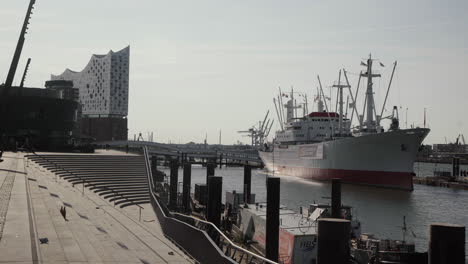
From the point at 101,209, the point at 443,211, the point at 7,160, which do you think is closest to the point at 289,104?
the point at 443,211

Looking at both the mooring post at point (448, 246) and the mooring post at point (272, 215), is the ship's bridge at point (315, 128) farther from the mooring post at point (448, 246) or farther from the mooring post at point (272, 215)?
the mooring post at point (448, 246)

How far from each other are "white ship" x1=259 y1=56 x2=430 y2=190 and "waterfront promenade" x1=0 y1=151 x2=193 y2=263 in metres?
48.1

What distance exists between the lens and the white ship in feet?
211

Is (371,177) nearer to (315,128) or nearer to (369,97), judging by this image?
(369,97)

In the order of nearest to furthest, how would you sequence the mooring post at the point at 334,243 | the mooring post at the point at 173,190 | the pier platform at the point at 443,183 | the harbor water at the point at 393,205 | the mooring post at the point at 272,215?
1. the mooring post at the point at 334,243
2. the mooring post at the point at 272,215
3. the mooring post at the point at 173,190
4. the harbor water at the point at 393,205
5. the pier platform at the point at 443,183

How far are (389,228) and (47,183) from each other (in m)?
28.2

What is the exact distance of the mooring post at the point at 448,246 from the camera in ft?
28.4

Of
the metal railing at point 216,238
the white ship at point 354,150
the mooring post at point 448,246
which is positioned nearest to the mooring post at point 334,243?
the mooring post at point 448,246

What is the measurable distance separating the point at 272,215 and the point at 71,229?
8.46m

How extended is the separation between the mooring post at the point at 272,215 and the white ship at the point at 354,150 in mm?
49577

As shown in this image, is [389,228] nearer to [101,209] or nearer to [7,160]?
[101,209]

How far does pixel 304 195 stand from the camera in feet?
202

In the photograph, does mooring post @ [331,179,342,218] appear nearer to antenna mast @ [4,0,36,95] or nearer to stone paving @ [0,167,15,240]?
stone paving @ [0,167,15,240]

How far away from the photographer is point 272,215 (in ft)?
63.4
